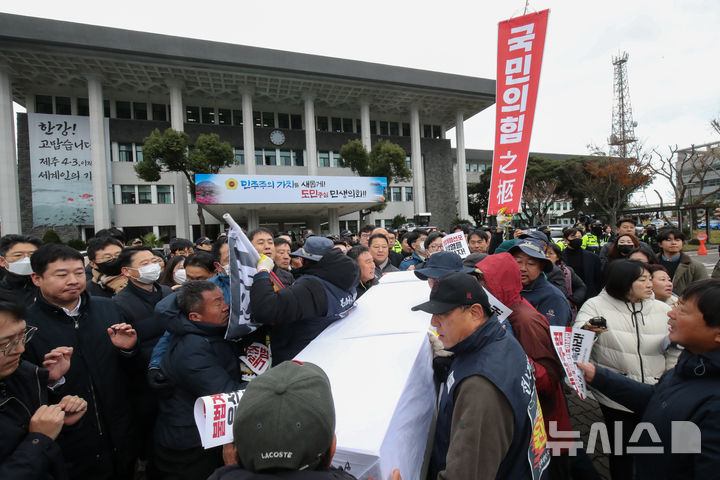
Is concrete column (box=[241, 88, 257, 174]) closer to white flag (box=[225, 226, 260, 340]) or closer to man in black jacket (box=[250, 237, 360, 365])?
man in black jacket (box=[250, 237, 360, 365])

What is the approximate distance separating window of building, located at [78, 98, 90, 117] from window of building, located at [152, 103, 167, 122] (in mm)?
4378

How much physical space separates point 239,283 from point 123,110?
33.0 meters

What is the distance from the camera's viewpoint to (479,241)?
17.7 feet

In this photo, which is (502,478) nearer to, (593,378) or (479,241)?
(593,378)

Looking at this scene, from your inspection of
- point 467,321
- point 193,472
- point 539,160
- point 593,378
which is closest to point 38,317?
point 193,472

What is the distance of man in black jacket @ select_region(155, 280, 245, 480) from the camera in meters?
1.76

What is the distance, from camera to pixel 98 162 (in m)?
23.2

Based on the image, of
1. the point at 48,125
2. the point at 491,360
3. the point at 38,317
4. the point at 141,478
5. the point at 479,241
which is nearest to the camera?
the point at 491,360

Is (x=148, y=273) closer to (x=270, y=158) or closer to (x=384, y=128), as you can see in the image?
(x=270, y=158)

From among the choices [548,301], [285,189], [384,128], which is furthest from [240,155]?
[548,301]

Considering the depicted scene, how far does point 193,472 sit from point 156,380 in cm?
55

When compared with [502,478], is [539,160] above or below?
above

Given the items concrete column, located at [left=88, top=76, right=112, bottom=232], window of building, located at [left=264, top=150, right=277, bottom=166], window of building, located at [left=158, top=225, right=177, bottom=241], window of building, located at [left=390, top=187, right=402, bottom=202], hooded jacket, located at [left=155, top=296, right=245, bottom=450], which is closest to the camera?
hooded jacket, located at [left=155, top=296, right=245, bottom=450]

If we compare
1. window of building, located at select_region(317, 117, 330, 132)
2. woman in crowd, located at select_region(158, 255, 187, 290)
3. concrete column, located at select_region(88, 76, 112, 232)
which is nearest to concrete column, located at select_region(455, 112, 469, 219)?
window of building, located at select_region(317, 117, 330, 132)
